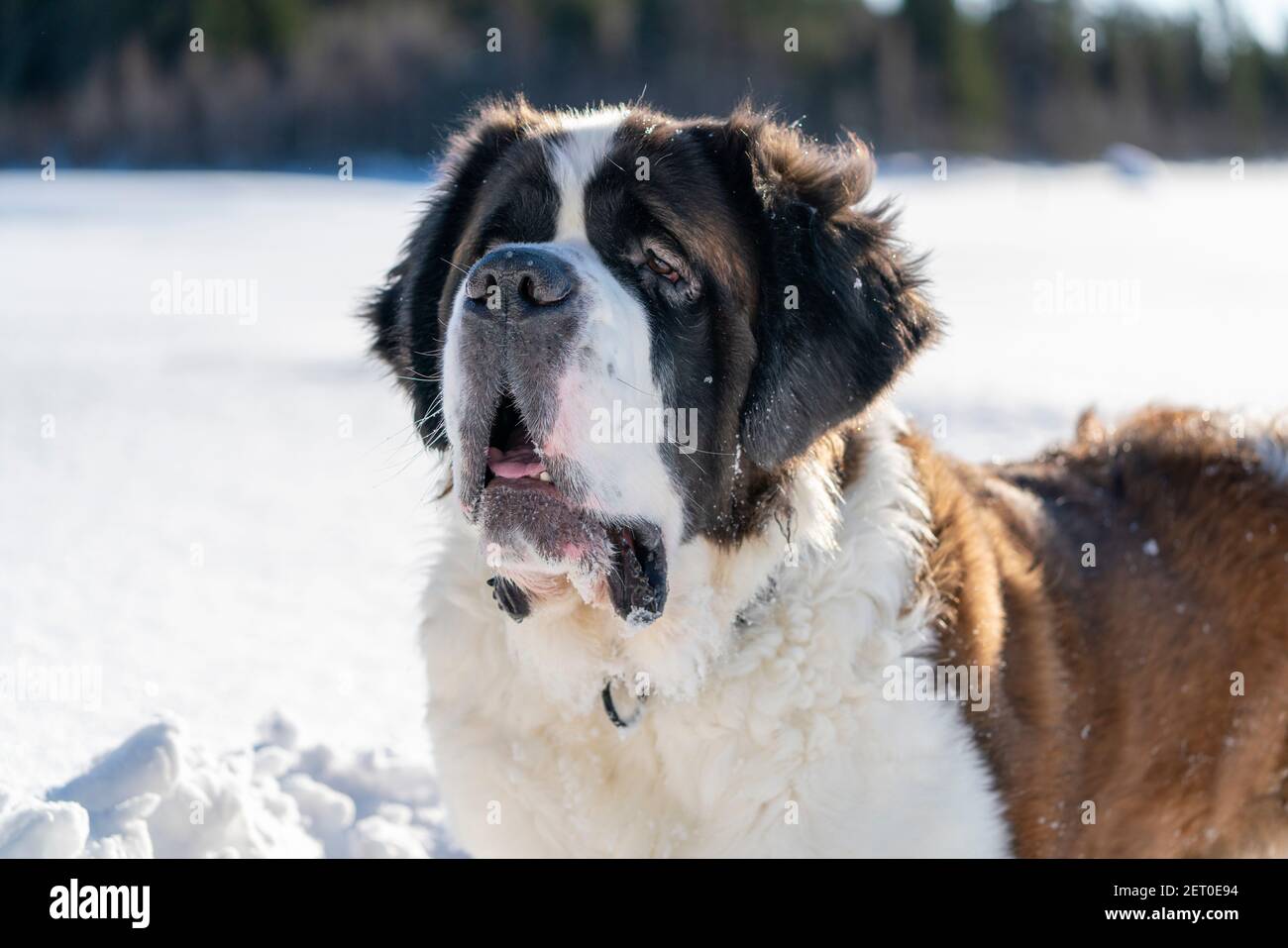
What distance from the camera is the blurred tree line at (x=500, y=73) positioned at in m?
25.4

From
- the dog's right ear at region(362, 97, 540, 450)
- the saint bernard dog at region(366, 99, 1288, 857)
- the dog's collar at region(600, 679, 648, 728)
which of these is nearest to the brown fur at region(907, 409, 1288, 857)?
the saint bernard dog at region(366, 99, 1288, 857)

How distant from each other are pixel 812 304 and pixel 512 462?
2.28 ft

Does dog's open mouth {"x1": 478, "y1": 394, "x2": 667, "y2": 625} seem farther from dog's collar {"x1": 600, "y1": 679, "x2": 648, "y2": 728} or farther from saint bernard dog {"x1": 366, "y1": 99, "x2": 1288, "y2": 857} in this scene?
dog's collar {"x1": 600, "y1": 679, "x2": 648, "y2": 728}

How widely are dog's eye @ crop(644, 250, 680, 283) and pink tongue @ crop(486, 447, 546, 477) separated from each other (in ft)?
1.44

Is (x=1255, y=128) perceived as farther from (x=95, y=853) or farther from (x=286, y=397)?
(x=95, y=853)

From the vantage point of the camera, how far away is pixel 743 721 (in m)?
2.52

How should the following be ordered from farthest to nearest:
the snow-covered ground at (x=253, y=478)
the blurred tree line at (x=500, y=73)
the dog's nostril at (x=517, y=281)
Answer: the blurred tree line at (x=500, y=73) < the snow-covered ground at (x=253, y=478) < the dog's nostril at (x=517, y=281)

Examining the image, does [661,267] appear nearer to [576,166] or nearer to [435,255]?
[576,166]

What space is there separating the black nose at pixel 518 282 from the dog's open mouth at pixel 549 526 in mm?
184

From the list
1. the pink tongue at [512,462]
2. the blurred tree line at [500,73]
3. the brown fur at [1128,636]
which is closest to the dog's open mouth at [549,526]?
the pink tongue at [512,462]

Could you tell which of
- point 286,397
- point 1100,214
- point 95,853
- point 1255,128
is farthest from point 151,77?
point 1255,128

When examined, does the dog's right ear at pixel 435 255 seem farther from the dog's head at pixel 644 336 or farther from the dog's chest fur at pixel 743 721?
the dog's chest fur at pixel 743 721
